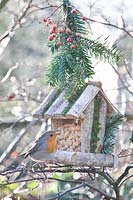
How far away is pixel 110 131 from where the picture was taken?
1.72 metres

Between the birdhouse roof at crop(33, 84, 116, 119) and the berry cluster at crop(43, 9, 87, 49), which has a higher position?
the berry cluster at crop(43, 9, 87, 49)

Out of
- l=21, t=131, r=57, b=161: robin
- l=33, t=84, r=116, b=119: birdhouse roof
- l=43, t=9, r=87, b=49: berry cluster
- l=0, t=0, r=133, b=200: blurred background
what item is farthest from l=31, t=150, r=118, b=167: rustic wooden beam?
l=0, t=0, r=133, b=200: blurred background

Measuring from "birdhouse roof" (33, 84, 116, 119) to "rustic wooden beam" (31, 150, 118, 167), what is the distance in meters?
0.12

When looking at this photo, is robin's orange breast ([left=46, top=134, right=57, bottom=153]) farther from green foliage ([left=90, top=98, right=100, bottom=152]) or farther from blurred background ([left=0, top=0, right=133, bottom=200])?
blurred background ([left=0, top=0, right=133, bottom=200])

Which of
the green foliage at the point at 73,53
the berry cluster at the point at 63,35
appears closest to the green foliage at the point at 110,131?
the green foliage at the point at 73,53

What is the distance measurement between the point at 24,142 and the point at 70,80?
102 inches

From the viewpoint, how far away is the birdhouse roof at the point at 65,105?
1.59 meters

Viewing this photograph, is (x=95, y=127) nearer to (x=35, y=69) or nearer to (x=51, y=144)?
(x=51, y=144)

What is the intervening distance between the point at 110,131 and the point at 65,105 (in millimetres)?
202

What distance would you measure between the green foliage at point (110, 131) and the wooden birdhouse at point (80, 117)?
1 centimetres

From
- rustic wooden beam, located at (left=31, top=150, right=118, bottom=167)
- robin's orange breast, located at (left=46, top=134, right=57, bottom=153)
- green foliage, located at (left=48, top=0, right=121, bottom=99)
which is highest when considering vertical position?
green foliage, located at (left=48, top=0, right=121, bottom=99)

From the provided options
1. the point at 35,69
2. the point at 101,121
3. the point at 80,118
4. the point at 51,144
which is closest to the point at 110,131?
the point at 101,121

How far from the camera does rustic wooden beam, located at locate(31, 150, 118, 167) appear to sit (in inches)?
59.9

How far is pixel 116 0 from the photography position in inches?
137
